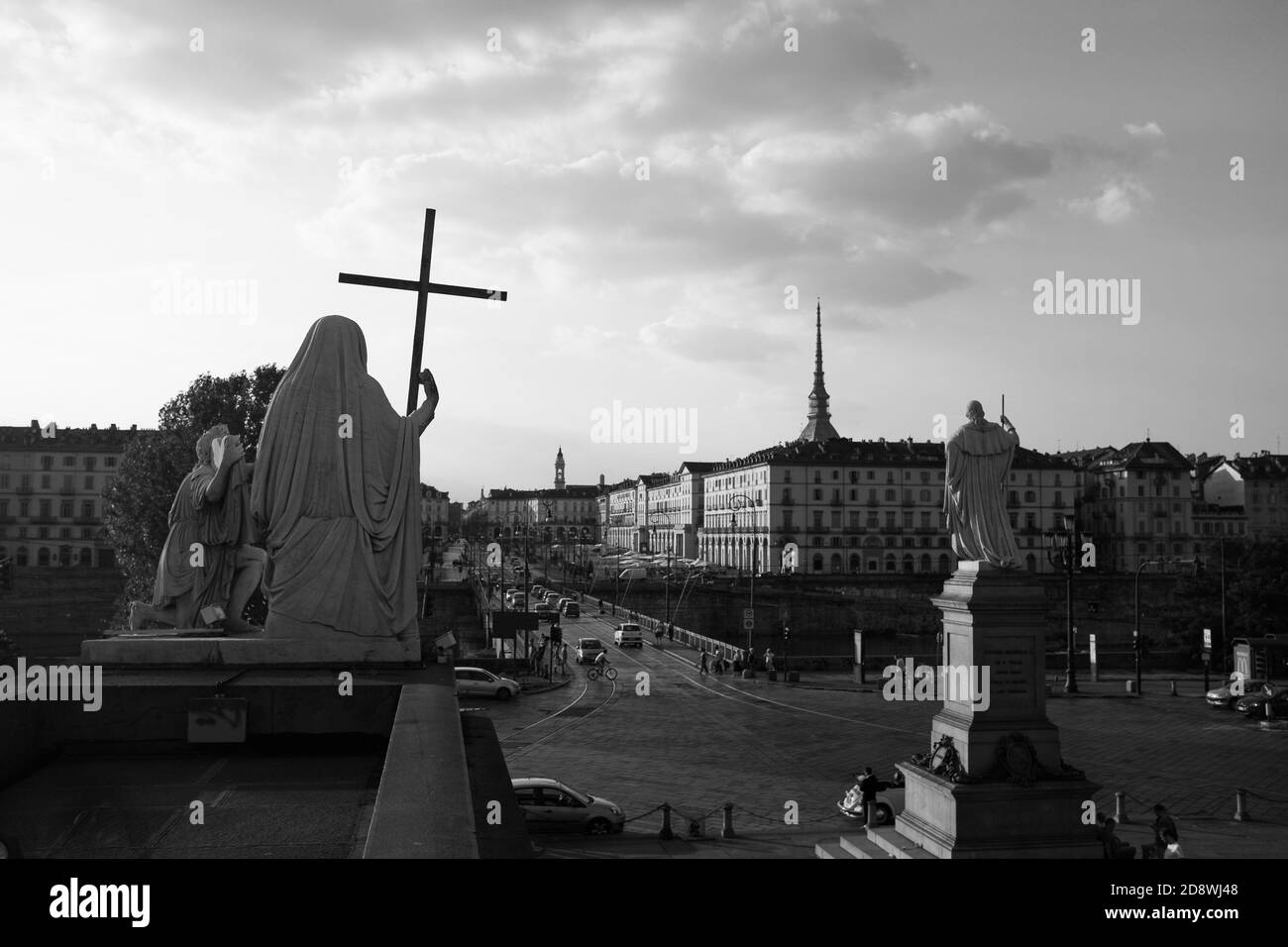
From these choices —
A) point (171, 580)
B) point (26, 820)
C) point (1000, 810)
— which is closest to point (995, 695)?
point (1000, 810)

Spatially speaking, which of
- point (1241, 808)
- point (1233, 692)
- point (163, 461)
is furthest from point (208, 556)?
point (1233, 692)

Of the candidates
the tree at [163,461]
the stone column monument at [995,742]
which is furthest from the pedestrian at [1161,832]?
the tree at [163,461]

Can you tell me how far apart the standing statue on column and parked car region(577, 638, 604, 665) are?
36.0m

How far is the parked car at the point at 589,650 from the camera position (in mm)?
49062

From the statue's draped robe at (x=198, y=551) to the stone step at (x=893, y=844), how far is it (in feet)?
31.4

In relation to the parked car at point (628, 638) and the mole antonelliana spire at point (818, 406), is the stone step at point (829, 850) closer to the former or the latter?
the parked car at point (628, 638)

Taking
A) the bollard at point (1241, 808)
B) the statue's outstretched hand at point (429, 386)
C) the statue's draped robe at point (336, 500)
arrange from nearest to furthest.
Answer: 1. the statue's draped robe at point (336, 500)
2. the statue's outstretched hand at point (429, 386)
3. the bollard at point (1241, 808)

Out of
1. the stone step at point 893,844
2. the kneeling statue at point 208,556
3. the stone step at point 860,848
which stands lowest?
the stone step at point 860,848

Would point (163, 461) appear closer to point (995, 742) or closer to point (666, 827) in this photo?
point (666, 827)

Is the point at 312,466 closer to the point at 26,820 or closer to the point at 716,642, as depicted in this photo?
the point at 26,820

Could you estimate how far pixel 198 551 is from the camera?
34.2ft

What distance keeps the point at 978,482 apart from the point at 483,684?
24.2 meters

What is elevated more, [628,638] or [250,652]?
[250,652]
